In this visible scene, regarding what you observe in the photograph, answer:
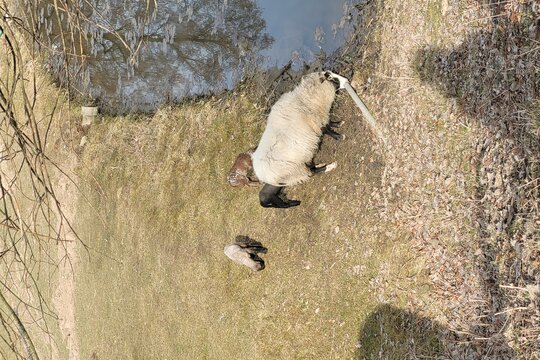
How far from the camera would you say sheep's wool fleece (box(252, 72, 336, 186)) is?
5.44 metres

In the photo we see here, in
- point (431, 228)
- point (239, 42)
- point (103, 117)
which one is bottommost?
point (431, 228)

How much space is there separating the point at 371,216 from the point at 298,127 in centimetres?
124

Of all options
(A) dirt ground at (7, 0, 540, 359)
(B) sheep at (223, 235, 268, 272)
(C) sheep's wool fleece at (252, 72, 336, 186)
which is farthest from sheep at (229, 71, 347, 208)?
(B) sheep at (223, 235, 268, 272)

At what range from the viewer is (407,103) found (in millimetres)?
4996

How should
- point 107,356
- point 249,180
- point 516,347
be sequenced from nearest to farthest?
point 516,347
point 249,180
point 107,356

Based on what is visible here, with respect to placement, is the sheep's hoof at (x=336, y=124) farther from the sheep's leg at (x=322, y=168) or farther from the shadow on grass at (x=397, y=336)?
the shadow on grass at (x=397, y=336)

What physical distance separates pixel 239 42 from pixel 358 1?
7.34ft

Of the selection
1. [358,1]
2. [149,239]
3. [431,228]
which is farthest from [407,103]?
[149,239]

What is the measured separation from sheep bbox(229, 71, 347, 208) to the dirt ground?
23 cm

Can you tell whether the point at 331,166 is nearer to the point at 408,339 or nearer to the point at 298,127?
the point at 298,127

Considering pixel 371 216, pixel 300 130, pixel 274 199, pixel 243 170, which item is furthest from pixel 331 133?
pixel 243 170

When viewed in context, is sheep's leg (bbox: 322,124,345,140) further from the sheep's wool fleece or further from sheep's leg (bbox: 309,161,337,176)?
sheep's leg (bbox: 309,161,337,176)

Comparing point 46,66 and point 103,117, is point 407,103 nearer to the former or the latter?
point 103,117

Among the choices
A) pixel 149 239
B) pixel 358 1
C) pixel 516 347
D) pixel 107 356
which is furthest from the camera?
pixel 107 356
